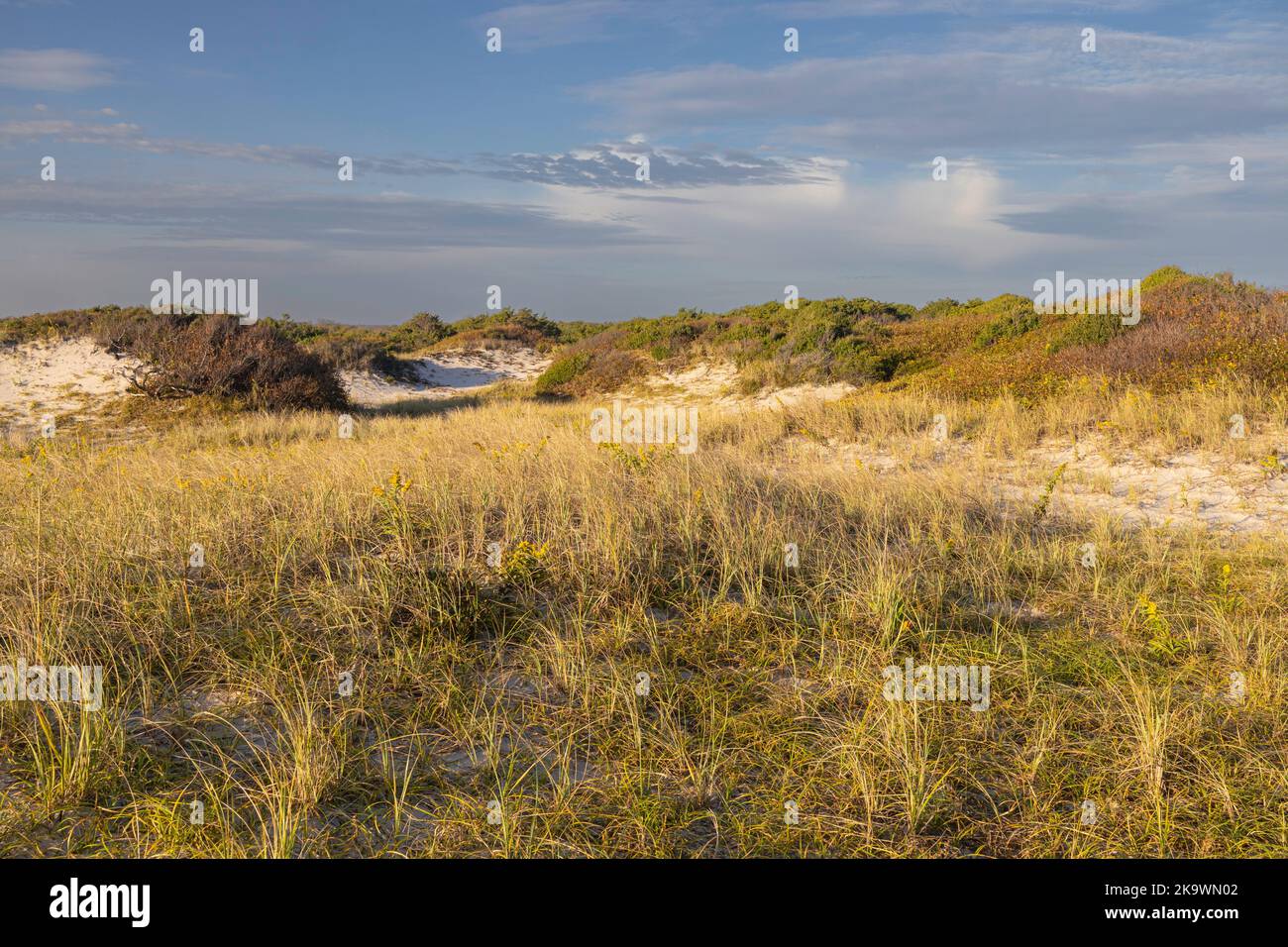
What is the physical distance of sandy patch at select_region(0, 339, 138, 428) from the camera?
18.0 meters

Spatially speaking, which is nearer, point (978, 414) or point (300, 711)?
point (300, 711)

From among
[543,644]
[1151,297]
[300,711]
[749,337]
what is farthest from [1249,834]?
[749,337]

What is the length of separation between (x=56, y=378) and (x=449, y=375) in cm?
1226

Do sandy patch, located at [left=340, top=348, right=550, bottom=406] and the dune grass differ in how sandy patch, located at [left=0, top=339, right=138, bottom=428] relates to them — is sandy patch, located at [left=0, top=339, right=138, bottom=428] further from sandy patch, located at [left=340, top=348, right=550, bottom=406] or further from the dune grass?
the dune grass

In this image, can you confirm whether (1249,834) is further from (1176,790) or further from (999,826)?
(999,826)

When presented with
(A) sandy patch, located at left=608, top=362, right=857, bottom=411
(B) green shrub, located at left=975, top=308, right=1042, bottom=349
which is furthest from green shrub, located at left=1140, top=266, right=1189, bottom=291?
(A) sandy patch, located at left=608, top=362, right=857, bottom=411

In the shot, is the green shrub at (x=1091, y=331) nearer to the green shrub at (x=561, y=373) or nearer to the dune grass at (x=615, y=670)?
the dune grass at (x=615, y=670)

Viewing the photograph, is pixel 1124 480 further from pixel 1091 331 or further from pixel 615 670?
pixel 615 670

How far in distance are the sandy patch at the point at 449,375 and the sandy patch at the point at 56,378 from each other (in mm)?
5912

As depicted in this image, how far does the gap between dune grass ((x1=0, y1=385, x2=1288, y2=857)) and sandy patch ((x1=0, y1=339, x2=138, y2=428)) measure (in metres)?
13.3

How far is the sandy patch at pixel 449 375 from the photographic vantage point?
24766 mm

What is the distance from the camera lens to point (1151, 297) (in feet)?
55.2
